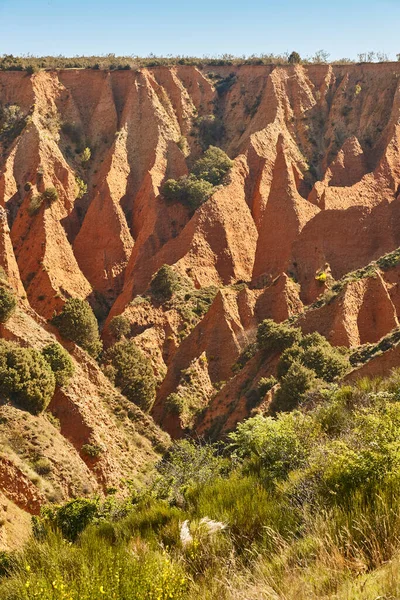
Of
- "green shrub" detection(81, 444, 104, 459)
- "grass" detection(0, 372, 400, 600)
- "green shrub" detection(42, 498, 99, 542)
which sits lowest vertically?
"green shrub" detection(81, 444, 104, 459)

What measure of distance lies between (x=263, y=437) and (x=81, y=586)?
6.81 m

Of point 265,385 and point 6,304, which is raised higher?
point 6,304

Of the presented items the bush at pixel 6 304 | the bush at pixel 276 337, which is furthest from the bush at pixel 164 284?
the bush at pixel 6 304

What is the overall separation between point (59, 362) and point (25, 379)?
2.90m

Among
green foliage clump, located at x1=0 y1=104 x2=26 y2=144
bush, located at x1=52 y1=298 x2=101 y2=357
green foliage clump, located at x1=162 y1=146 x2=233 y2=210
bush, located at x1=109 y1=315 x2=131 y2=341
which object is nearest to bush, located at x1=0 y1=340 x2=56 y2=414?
bush, located at x1=52 y1=298 x2=101 y2=357

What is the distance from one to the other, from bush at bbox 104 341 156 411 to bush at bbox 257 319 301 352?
6255 mm

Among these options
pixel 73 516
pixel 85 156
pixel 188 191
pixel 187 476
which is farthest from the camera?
pixel 85 156

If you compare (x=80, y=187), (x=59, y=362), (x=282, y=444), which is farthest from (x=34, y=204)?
(x=282, y=444)

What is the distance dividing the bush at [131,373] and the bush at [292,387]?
899cm

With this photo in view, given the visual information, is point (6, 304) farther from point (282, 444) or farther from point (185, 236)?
point (185, 236)

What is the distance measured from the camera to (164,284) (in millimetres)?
44500

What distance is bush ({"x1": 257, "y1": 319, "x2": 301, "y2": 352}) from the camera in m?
34.8

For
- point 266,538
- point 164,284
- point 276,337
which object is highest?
point 164,284

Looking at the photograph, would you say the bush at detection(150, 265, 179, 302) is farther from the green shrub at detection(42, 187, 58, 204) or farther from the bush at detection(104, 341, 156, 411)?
the green shrub at detection(42, 187, 58, 204)
